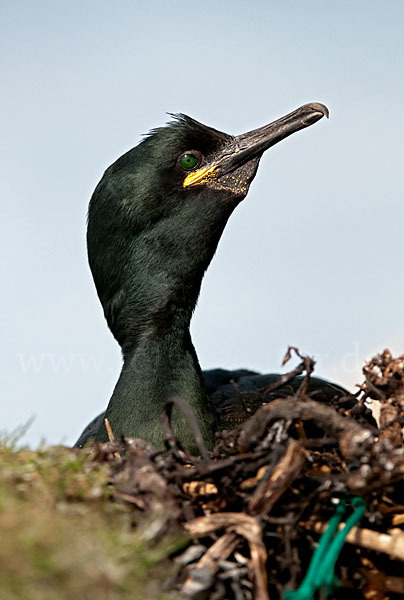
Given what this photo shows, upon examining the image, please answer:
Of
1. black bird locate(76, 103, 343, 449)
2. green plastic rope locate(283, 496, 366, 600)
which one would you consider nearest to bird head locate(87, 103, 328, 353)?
black bird locate(76, 103, 343, 449)

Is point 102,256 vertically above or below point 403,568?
above

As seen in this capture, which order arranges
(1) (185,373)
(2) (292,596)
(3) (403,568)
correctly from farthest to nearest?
(1) (185,373), (3) (403,568), (2) (292,596)

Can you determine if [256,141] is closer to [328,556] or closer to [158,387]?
[158,387]

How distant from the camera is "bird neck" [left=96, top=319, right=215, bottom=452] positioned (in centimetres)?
294

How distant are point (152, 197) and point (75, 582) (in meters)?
2.55

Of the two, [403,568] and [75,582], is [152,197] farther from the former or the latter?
[75,582]

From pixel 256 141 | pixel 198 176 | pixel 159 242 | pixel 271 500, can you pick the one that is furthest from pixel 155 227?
pixel 271 500

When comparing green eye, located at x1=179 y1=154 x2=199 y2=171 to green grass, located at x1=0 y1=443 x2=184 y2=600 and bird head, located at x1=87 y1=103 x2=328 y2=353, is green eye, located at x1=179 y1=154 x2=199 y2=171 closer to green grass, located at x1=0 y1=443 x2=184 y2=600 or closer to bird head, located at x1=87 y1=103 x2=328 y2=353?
bird head, located at x1=87 y1=103 x2=328 y2=353

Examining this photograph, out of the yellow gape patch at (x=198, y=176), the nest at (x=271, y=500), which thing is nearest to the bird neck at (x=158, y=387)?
the yellow gape patch at (x=198, y=176)

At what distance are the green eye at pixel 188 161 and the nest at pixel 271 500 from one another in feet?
6.81

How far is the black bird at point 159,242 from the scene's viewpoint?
3337mm

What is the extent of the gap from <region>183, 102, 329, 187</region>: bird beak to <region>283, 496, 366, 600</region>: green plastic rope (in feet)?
7.52

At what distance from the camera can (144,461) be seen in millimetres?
1489

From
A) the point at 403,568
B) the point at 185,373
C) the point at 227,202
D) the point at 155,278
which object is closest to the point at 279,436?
the point at 403,568
